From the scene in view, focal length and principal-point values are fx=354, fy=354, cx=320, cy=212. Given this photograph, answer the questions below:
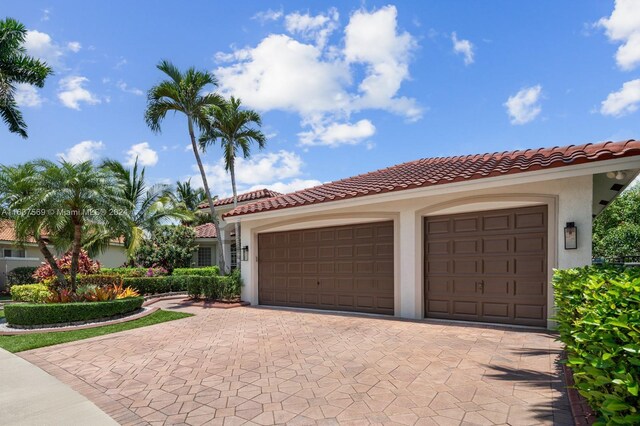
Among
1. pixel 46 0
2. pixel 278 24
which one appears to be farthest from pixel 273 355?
pixel 46 0

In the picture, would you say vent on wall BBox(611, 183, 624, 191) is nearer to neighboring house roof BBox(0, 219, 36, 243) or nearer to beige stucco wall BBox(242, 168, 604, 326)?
beige stucco wall BBox(242, 168, 604, 326)

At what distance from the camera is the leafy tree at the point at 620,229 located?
77.4 ft

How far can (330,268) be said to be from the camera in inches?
448

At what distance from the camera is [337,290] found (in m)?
11.2

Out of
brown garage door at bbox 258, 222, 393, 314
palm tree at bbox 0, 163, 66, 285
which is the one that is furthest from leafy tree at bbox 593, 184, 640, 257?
palm tree at bbox 0, 163, 66, 285

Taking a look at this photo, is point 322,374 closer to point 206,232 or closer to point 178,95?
point 178,95

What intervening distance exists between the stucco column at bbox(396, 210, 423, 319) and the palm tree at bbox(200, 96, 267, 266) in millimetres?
10768

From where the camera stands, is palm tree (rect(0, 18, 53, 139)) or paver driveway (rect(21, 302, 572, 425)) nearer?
paver driveway (rect(21, 302, 572, 425))

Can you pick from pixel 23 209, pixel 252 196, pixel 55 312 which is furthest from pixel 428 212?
pixel 252 196

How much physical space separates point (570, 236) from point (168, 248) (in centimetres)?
2115

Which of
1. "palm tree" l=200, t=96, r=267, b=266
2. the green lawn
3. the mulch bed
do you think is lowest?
the green lawn

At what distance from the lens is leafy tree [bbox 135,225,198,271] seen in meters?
22.1

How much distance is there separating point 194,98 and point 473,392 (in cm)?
1603

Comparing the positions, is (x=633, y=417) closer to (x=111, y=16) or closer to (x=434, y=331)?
(x=434, y=331)
